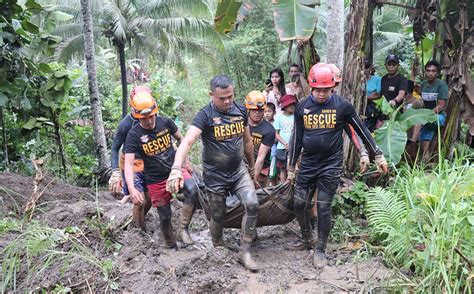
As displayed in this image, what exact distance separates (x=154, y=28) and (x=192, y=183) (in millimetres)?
10573

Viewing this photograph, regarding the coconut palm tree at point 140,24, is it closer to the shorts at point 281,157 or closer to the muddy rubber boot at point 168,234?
the shorts at point 281,157

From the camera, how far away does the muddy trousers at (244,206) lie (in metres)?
4.61

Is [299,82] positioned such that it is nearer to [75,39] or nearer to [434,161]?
[434,161]

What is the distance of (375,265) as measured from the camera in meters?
4.45

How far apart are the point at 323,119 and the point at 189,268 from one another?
2024 mm

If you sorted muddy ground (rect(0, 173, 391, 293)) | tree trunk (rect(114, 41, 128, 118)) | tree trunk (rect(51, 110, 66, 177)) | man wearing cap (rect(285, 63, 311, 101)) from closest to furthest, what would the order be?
muddy ground (rect(0, 173, 391, 293)) → man wearing cap (rect(285, 63, 311, 101)) → tree trunk (rect(51, 110, 66, 177)) → tree trunk (rect(114, 41, 128, 118))

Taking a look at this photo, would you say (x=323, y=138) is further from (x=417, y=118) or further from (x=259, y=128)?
(x=417, y=118)

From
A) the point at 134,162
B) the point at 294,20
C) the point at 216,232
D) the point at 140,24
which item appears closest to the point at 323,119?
the point at 294,20

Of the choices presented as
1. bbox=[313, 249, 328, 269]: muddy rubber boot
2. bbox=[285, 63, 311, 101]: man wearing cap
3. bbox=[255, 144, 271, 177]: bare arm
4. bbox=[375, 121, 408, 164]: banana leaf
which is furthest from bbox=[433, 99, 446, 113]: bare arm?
bbox=[313, 249, 328, 269]: muddy rubber boot

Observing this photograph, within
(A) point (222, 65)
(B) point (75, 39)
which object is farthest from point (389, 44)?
(B) point (75, 39)

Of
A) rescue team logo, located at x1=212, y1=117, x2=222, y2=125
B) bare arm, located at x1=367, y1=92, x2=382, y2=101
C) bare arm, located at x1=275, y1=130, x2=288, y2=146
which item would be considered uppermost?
rescue team logo, located at x1=212, y1=117, x2=222, y2=125

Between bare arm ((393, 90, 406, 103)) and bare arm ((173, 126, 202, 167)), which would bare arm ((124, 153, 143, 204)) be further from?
bare arm ((393, 90, 406, 103))

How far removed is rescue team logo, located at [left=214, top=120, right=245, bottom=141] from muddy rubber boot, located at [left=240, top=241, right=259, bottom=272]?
1126 mm

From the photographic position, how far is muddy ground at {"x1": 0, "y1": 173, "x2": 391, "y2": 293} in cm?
417
